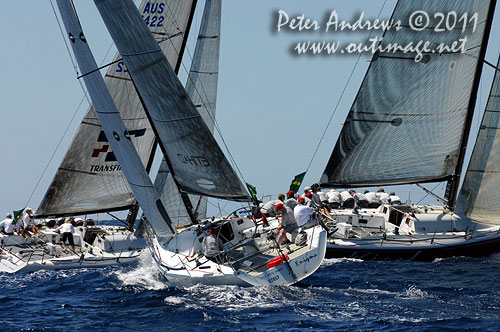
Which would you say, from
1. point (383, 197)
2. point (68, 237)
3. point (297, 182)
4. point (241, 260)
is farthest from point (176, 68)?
point (241, 260)

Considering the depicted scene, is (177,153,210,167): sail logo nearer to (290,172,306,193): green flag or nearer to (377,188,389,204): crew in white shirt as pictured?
(290,172,306,193): green flag

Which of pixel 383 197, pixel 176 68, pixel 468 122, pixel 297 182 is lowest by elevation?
pixel 383 197

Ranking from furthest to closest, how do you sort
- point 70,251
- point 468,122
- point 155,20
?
point 155,20
point 70,251
point 468,122

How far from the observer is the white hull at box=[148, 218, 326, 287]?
1588 cm

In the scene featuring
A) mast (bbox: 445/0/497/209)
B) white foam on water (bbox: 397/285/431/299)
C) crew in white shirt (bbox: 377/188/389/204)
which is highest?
mast (bbox: 445/0/497/209)

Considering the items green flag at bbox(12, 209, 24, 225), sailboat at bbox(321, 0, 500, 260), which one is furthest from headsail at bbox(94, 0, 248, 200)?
green flag at bbox(12, 209, 24, 225)

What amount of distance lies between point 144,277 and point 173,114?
4669 mm

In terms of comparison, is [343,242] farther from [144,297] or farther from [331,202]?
[144,297]

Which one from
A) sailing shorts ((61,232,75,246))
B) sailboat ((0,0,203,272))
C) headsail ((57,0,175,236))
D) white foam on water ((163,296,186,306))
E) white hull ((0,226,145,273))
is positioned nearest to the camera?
white foam on water ((163,296,186,306))

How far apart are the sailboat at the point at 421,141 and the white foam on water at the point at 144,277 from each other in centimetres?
594

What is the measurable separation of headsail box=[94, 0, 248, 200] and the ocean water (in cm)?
306

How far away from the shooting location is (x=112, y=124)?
18.5 metres

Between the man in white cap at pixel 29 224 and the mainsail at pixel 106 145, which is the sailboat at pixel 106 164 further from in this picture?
the man in white cap at pixel 29 224

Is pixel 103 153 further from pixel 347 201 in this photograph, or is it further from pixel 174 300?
pixel 174 300
